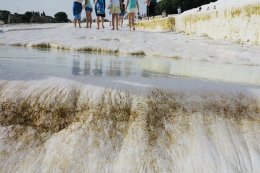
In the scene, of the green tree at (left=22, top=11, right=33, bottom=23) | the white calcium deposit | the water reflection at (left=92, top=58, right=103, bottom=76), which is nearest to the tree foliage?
the green tree at (left=22, top=11, right=33, bottom=23)

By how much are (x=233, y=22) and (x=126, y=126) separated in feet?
26.4

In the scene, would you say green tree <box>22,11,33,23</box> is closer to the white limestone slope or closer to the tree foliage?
the tree foliage

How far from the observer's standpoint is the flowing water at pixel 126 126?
288cm

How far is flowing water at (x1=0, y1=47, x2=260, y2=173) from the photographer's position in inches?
113

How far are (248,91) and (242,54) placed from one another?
13.5 ft

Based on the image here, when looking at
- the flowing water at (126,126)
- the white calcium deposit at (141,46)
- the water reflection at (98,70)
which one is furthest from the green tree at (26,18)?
the flowing water at (126,126)

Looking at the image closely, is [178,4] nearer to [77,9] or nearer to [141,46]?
[77,9]

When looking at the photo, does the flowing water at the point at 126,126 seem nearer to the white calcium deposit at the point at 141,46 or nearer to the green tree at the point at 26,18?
the white calcium deposit at the point at 141,46

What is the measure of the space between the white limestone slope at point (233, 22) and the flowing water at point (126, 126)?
6.16 metres

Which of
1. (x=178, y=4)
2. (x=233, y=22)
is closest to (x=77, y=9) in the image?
(x=233, y=22)

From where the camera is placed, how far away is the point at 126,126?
10.4 feet

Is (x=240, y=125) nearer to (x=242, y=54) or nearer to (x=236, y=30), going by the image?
(x=242, y=54)

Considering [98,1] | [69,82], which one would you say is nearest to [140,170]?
[69,82]

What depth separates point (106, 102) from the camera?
→ 3.33 m
